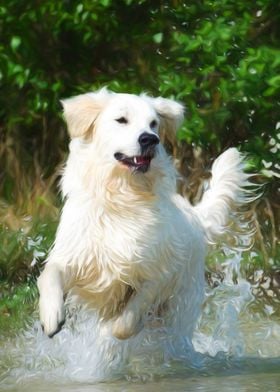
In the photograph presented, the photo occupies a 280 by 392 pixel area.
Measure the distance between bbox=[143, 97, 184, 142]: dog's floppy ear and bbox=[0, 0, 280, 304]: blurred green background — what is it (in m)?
1.64

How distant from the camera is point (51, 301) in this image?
7.27 meters

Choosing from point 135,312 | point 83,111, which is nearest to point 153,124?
point 83,111

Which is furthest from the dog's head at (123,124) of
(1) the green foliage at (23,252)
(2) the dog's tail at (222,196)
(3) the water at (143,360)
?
(1) the green foliage at (23,252)

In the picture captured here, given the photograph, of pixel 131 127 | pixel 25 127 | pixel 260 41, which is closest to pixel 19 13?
pixel 25 127

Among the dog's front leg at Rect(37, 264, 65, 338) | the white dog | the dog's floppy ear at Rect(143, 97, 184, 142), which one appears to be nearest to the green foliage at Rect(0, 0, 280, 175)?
the dog's floppy ear at Rect(143, 97, 184, 142)

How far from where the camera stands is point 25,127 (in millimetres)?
10883

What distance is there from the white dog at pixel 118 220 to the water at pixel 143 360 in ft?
0.60

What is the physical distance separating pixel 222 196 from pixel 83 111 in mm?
1129

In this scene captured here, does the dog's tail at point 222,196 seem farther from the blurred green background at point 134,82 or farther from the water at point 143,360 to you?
the blurred green background at point 134,82

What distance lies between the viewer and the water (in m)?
7.29

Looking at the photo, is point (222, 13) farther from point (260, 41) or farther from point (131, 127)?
point (131, 127)

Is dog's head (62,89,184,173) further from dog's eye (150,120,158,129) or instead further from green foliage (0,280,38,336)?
green foliage (0,280,38,336)

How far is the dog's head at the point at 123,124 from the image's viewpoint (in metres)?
7.32

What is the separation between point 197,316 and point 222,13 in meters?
2.75
